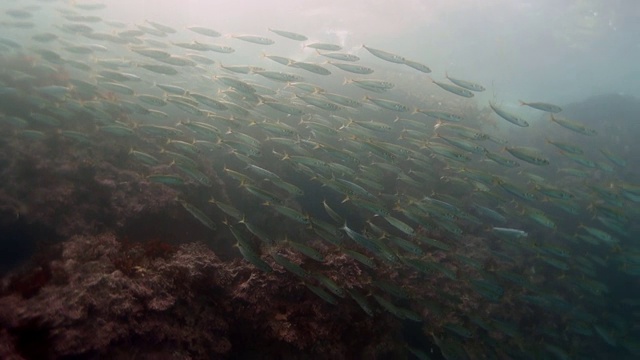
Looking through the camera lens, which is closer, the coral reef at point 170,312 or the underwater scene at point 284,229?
the coral reef at point 170,312

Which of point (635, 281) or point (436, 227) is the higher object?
point (436, 227)

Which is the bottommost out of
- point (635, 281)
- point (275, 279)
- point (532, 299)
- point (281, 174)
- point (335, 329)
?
point (635, 281)

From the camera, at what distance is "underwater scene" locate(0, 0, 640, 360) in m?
3.93

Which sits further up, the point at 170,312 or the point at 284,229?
the point at 170,312

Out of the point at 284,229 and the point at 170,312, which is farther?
the point at 284,229

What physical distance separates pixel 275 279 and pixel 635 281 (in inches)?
553

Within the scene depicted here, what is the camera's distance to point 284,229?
28.6 feet

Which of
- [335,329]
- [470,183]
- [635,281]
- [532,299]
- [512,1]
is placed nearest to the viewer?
[335,329]

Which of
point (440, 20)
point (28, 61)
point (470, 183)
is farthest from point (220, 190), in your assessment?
point (440, 20)

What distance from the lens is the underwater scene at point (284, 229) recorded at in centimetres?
393

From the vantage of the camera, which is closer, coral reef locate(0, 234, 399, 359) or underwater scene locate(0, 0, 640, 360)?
coral reef locate(0, 234, 399, 359)

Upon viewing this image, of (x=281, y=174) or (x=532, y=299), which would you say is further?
(x=281, y=174)

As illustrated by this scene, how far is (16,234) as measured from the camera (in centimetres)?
633

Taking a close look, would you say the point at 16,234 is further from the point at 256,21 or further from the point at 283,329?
the point at 256,21
